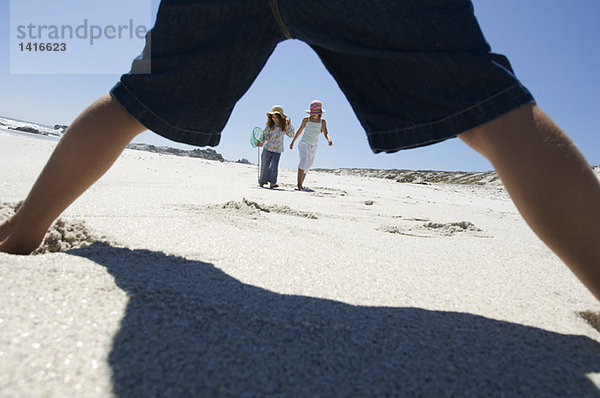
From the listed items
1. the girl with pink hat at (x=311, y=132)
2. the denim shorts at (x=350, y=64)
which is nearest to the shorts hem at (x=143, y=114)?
the denim shorts at (x=350, y=64)

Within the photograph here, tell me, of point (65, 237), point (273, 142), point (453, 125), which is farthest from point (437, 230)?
point (273, 142)

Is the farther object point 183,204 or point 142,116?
point 183,204

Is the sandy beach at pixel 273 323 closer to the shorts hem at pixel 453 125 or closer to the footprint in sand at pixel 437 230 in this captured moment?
the shorts hem at pixel 453 125

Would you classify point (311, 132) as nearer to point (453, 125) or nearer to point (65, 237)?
point (65, 237)

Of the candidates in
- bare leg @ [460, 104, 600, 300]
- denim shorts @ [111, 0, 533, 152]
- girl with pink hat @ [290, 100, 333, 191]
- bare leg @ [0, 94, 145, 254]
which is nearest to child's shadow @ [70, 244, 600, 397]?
bare leg @ [460, 104, 600, 300]

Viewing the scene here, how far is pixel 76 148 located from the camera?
3.52 feet

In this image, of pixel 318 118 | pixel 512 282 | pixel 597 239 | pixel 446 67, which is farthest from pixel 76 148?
pixel 318 118

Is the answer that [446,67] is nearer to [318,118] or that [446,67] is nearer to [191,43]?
[191,43]

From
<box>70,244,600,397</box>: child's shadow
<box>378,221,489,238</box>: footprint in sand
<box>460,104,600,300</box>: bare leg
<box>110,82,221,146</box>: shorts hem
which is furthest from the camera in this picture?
<box>378,221,489,238</box>: footprint in sand

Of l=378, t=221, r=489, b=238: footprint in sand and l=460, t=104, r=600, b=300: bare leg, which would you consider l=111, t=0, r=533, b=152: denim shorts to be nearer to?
l=460, t=104, r=600, b=300: bare leg

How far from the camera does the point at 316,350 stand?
2.28ft

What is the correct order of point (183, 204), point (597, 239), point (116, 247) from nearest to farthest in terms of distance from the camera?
point (597, 239) < point (116, 247) < point (183, 204)

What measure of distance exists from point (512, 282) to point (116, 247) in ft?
4.37

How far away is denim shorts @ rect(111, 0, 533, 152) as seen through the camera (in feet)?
2.88
